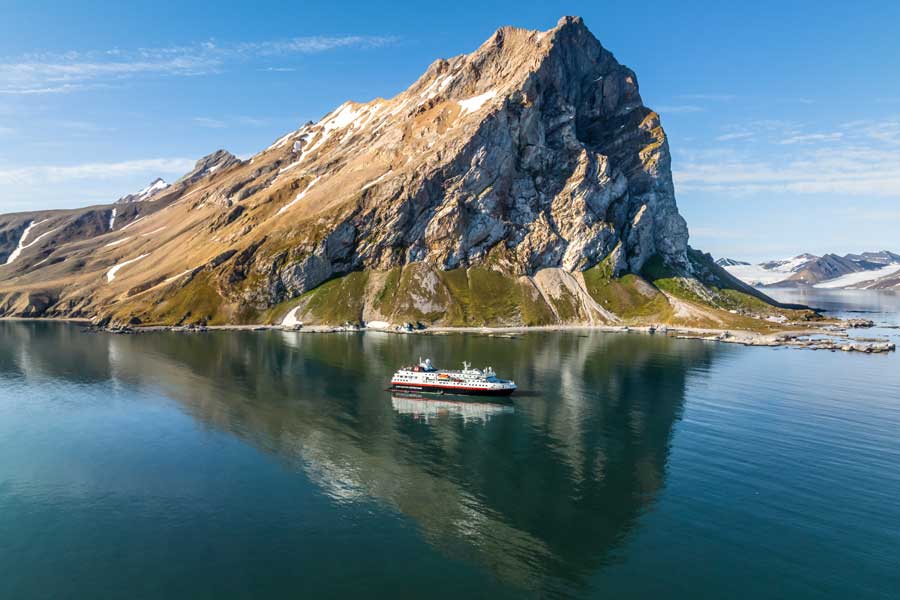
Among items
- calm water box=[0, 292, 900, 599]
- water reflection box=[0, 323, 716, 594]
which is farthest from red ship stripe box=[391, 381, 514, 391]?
water reflection box=[0, 323, 716, 594]

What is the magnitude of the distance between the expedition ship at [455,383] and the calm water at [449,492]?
6.14 m

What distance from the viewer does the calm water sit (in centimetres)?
5319

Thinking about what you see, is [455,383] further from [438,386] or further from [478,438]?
[478,438]

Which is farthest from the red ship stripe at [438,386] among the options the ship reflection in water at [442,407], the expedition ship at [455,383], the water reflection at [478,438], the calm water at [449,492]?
the water reflection at [478,438]

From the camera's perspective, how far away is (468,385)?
12812 centimetres

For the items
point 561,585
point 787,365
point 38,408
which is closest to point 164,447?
point 38,408

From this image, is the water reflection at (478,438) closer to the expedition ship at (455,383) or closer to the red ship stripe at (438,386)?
the red ship stripe at (438,386)

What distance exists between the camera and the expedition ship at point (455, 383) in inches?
4948

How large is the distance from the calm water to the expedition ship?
20.1 ft

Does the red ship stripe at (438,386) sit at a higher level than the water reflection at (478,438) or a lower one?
higher

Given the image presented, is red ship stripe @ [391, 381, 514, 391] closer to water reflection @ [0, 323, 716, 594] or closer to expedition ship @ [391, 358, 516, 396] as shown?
expedition ship @ [391, 358, 516, 396]

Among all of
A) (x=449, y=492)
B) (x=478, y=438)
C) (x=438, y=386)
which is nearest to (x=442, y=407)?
(x=438, y=386)

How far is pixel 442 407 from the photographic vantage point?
395ft

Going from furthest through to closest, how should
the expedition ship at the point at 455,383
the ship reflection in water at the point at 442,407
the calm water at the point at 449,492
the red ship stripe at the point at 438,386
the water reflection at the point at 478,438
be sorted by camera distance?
the red ship stripe at the point at 438,386 < the expedition ship at the point at 455,383 < the ship reflection in water at the point at 442,407 < the water reflection at the point at 478,438 < the calm water at the point at 449,492
